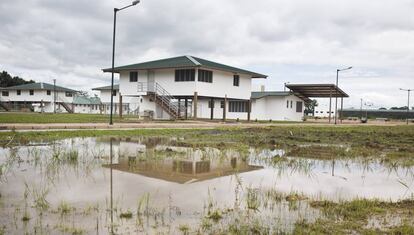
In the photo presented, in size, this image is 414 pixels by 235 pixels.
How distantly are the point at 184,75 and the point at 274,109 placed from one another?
19092 millimetres

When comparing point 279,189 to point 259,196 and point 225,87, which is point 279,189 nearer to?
point 259,196

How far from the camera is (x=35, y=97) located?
3007 inches

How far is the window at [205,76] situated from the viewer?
35409 millimetres

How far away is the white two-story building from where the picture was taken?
35.1m

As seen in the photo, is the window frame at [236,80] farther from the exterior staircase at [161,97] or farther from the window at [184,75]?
the exterior staircase at [161,97]

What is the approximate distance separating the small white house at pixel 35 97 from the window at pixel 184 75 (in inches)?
1823

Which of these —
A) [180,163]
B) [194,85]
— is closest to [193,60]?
[194,85]

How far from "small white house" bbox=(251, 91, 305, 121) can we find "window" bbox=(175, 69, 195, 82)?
16.3 metres

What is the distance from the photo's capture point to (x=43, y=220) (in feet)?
15.1

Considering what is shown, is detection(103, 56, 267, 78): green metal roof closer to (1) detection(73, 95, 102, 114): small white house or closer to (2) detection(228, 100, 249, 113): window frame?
(2) detection(228, 100, 249, 113): window frame

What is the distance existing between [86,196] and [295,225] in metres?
2.99

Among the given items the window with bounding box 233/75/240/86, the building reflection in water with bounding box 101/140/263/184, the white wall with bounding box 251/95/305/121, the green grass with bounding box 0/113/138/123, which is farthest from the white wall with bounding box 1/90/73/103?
the building reflection in water with bounding box 101/140/263/184

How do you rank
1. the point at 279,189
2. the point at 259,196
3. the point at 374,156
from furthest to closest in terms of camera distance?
the point at 374,156 < the point at 279,189 < the point at 259,196

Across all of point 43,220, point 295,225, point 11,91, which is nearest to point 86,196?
point 43,220
